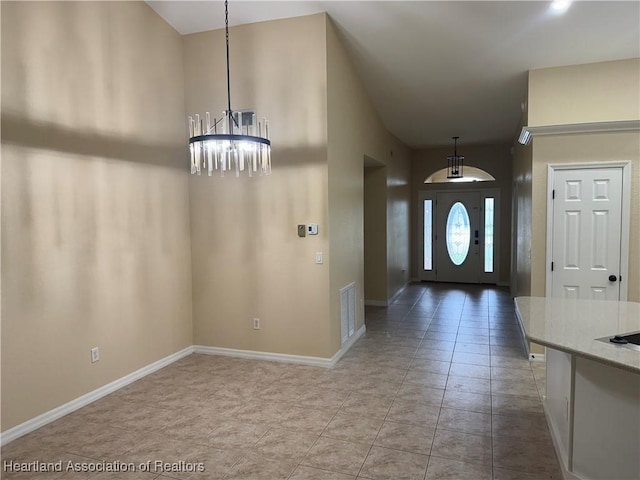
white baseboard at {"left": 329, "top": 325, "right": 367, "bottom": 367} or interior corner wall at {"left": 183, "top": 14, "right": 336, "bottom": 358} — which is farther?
white baseboard at {"left": 329, "top": 325, "right": 367, "bottom": 367}

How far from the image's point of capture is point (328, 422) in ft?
10.5

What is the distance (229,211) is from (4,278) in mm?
2146

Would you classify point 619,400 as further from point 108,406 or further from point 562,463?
point 108,406

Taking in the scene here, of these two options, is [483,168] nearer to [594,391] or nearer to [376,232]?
[376,232]

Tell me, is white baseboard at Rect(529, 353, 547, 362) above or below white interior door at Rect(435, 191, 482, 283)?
below

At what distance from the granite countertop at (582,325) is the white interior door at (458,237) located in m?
6.57

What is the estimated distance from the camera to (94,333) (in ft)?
12.0

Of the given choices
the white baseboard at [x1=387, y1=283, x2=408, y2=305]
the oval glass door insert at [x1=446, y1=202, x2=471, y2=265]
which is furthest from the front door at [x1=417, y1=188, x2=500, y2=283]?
the white baseboard at [x1=387, y1=283, x2=408, y2=305]

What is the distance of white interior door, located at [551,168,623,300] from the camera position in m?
4.26

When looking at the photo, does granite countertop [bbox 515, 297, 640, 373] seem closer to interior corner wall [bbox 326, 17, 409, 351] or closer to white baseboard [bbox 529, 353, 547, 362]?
white baseboard [bbox 529, 353, 547, 362]

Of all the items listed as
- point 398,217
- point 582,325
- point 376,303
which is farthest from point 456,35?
point 376,303

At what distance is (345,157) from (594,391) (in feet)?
10.9

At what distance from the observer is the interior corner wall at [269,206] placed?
4285 mm

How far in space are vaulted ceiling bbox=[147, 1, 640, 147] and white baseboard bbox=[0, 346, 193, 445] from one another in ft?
11.6
